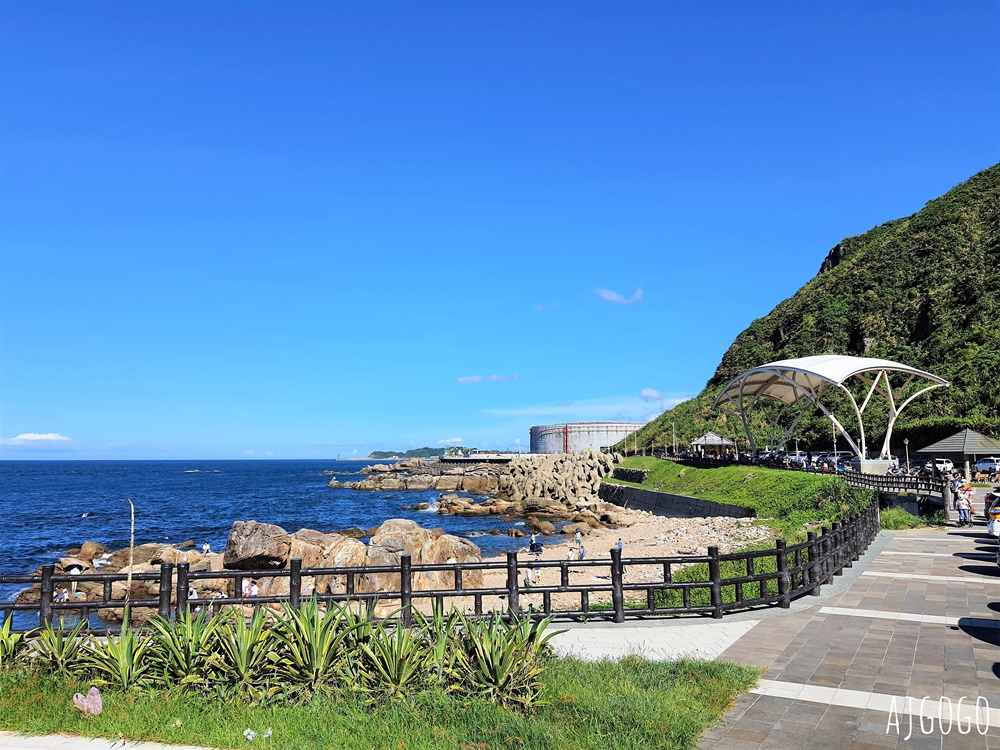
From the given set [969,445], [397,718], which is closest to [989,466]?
[969,445]

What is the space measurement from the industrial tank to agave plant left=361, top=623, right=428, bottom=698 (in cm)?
12019

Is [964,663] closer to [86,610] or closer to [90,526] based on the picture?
[86,610]

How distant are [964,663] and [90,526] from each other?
60.9 metres

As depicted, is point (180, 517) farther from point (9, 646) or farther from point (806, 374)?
point (9, 646)

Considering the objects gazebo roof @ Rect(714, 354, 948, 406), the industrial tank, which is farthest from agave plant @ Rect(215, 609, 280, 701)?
the industrial tank

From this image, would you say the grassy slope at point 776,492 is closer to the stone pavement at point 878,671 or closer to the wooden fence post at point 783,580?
the stone pavement at point 878,671

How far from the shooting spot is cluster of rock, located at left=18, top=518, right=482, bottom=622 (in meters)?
21.2

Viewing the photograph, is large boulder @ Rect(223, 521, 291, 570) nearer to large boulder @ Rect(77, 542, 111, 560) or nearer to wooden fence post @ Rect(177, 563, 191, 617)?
large boulder @ Rect(77, 542, 111, 560)

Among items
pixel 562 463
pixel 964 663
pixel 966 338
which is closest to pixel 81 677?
pixel 964 663

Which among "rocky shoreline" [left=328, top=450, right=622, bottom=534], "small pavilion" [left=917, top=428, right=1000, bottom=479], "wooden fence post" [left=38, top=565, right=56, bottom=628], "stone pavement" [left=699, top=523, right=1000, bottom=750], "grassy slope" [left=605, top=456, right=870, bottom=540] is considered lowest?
"rocky shoreline" [left=328, top=450, right=622, bottom=534]

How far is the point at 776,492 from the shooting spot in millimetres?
35969

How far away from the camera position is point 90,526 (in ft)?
179

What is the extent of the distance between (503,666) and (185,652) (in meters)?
3.40

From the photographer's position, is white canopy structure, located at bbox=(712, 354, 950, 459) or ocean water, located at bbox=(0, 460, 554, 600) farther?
ocean water, located at bbox=(0, 460, 554, 600)
